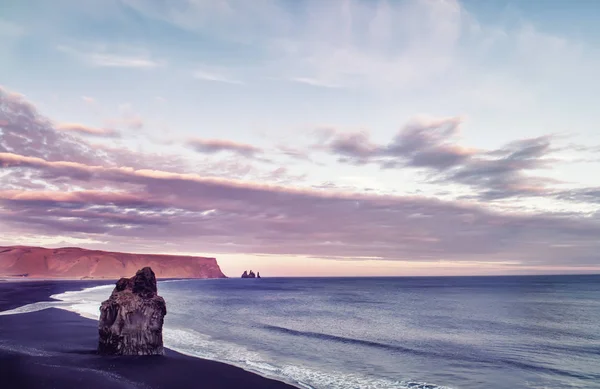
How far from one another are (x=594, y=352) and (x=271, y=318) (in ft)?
120

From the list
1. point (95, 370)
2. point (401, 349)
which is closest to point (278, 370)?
point (95, 370)

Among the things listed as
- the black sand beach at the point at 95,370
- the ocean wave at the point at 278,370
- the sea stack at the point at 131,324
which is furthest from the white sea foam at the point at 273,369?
the sea stack at the point at 131,324

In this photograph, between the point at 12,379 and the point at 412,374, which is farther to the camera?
the point at 412,374

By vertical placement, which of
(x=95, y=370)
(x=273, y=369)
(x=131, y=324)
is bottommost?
(x=273, y=369)

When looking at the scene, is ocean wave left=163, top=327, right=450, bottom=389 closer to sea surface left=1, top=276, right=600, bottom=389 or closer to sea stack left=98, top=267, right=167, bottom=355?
sea surface left=1, top=276, right=600, bottom=389

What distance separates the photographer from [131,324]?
26.3 metres

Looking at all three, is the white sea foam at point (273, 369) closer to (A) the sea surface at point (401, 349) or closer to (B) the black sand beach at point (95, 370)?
(A) the sea surface at point (401, 349)

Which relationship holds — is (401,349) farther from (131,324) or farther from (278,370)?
(131,324)

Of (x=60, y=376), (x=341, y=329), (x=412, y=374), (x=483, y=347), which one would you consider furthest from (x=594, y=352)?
(x=60, y=376)

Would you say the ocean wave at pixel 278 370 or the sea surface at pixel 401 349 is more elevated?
the ocean wave at pixel 278 370

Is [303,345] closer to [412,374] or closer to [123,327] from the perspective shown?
[412,374]

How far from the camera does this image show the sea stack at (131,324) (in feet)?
83.6

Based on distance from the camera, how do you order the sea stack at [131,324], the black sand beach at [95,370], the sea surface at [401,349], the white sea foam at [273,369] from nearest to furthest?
1. the black sand beach at [95,370]
2. the white sea foam at [273,369]
3. the sea surface at [401,349]
4. the sea stack at [131,324]

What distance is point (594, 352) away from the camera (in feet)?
115
